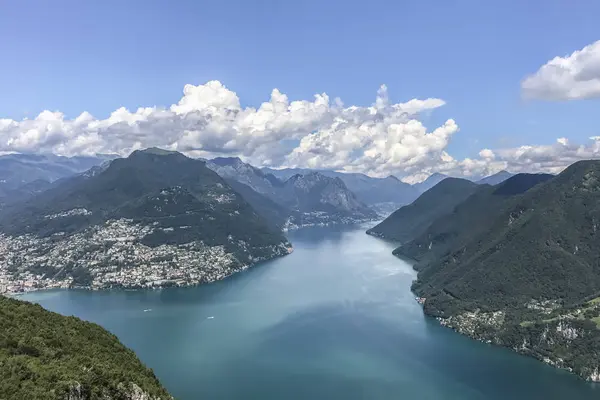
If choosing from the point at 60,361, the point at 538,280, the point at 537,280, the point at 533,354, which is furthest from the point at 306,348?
the point at 60,361

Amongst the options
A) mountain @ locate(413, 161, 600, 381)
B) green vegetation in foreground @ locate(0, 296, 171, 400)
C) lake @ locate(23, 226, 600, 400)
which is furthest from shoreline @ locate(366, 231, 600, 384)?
green vegetation in foreground @ locate(0, 296, 171, 400)

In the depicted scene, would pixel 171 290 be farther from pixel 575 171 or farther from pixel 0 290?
Result: pixel 575 171

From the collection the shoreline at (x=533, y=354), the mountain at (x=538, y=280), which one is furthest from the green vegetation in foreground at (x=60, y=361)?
the mountain at (x=538, y=280)

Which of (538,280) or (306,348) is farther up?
(538,280)

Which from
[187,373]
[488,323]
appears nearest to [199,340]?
[187,373]

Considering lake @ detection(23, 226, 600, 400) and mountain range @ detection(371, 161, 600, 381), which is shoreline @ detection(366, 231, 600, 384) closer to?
mountain range @ detection(371, 161, 600, 381)

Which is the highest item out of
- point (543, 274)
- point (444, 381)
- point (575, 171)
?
point (575, 171)

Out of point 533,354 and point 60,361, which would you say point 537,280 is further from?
point 60,361
